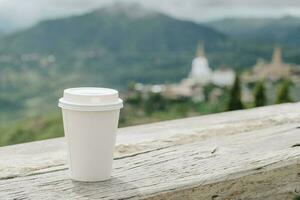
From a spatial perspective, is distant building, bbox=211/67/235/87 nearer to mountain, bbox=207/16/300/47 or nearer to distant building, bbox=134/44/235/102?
distant building, bbox=134/44/235/102

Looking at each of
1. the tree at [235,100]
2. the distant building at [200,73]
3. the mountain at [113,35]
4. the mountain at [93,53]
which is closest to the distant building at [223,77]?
the distant building at [200,73]

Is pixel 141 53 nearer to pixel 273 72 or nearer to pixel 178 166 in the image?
pixel 273 72

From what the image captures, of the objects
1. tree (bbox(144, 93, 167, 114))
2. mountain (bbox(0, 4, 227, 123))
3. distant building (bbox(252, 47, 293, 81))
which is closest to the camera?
tree (bbox(144, 93, 167, 114))

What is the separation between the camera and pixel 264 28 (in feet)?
235

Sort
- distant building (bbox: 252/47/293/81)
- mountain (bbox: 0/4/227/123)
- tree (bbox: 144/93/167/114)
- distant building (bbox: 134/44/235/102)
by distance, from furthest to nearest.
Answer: mountain (bbox: 0/4/227/123)
distant building (bbox: 252/47/293/81)
distant building (bbox: 134/44/235/102)
tree (bbox: 144/93/167/114)

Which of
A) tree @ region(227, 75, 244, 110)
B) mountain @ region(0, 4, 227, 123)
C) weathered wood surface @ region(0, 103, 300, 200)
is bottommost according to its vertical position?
mountain @ region(0, 4, 227, 123)

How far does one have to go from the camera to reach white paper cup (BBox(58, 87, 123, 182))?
691mm

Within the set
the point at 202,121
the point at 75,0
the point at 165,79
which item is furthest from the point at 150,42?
the point at 202,121

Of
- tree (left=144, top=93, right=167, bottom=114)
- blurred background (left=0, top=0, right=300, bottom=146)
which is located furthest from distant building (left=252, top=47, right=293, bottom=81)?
tree (left=144, top=93, right=167, bottom=114)

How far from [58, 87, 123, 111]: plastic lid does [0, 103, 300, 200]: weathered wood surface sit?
0.33 feet

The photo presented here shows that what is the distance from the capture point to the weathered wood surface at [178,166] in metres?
0.68

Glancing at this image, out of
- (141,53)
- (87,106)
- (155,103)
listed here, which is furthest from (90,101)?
(141,53)

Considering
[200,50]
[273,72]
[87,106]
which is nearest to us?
[87,106]

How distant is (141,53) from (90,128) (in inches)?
2423
